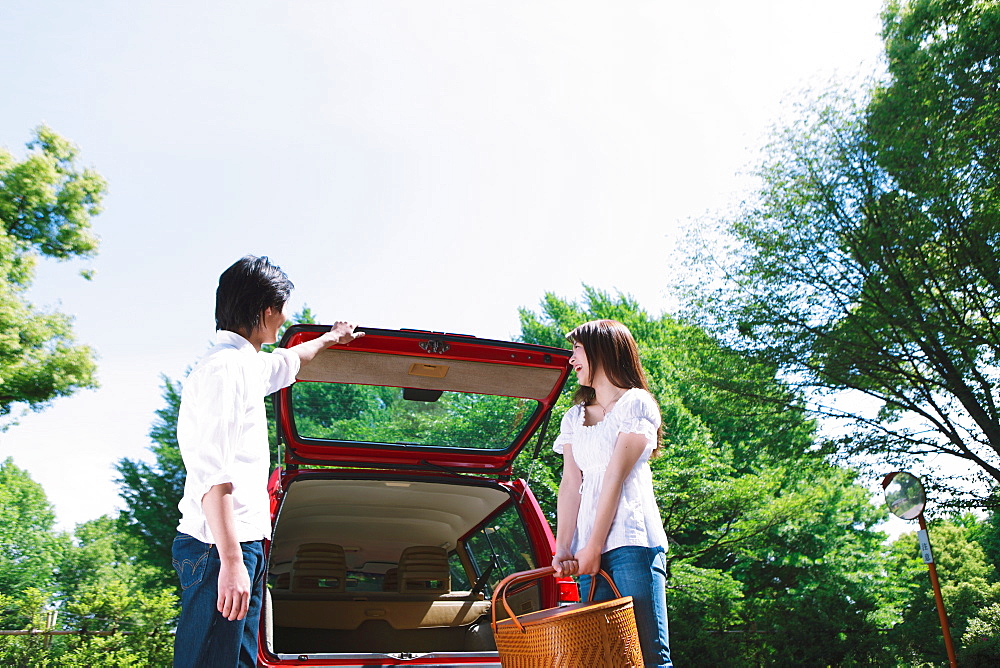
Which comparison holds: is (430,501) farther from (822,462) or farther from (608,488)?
(822,462)

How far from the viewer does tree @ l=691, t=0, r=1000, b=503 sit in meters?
11.2

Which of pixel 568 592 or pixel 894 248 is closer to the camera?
pixel 568 592

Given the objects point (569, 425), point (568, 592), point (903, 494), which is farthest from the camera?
point (903, 494)

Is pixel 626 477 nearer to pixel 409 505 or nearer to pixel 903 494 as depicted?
pixel 409 505

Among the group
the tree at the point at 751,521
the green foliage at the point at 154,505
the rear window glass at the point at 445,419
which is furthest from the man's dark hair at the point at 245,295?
the green foliage at the point at 154,505

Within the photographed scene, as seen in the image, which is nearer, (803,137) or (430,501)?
(430,501)

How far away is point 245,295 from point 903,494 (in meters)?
10.8

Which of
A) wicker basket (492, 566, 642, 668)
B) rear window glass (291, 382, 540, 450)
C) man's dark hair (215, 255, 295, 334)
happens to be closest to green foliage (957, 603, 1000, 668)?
rear window glass (291, 382, 540, 450)

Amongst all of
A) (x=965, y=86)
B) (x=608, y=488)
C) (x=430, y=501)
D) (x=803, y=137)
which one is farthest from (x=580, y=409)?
(x=803, y=137)

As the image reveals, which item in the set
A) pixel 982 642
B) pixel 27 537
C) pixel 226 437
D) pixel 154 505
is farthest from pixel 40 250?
pixel 27 537

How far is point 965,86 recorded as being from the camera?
11.1 m

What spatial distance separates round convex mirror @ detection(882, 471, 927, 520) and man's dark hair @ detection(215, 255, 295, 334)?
9918mm

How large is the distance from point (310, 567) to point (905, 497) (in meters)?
8.95

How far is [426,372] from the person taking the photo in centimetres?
364
